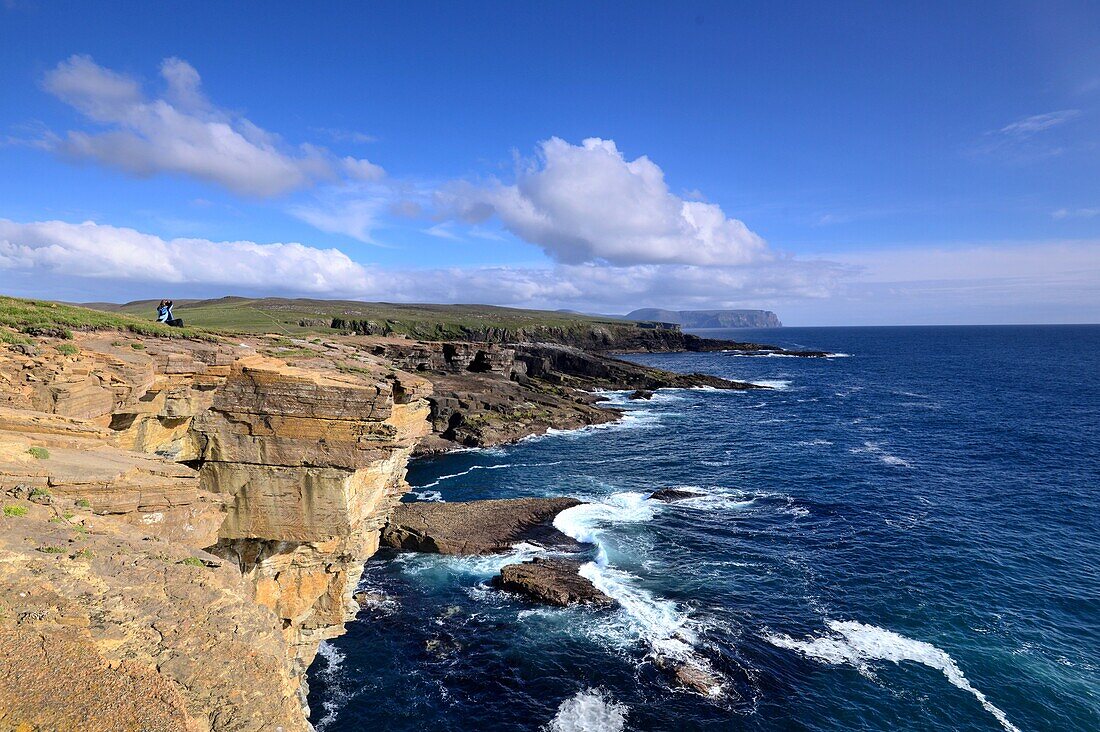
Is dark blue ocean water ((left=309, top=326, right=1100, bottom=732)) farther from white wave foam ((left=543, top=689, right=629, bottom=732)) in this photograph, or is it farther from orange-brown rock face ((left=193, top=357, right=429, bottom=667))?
orange-brown rock face ((left=193, top=357, right=429, bottom=667))

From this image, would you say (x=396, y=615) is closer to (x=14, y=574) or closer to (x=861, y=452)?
(x=14, y=574)

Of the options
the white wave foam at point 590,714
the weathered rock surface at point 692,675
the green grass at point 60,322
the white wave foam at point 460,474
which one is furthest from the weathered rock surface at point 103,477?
the white wave foam at point 460,474

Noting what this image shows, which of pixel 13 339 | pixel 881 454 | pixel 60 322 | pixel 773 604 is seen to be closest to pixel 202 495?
pixel 13 339

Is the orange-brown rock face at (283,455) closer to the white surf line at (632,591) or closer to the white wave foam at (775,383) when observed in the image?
the white surf line at (632,591)

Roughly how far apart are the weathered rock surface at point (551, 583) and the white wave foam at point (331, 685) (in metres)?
9.97

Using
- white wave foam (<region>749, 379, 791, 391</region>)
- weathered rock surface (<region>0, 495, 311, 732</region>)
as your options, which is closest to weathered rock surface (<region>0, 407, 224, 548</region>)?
weathered rock surface (<region>0, 495, 311, 732</region>)

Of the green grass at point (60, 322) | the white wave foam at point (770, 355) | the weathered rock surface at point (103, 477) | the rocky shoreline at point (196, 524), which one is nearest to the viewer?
the rocky shoreline at point (196, 524)

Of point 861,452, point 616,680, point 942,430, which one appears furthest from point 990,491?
point 616,680

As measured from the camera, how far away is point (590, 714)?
899 inches

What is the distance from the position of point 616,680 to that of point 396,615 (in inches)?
526

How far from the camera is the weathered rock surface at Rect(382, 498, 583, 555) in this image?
127 ft

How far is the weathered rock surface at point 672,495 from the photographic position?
47.1 meters

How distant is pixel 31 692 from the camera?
6.06 m

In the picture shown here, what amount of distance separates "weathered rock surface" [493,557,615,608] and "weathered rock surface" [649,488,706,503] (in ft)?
46.6
